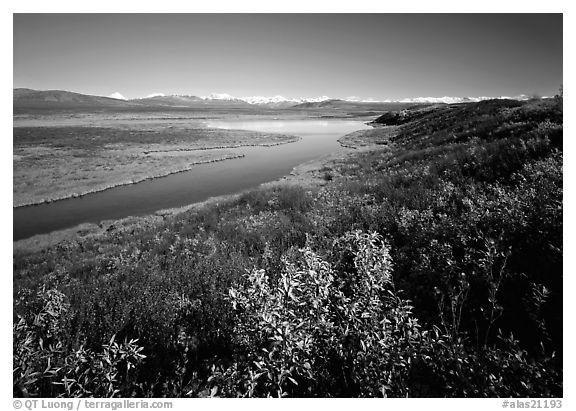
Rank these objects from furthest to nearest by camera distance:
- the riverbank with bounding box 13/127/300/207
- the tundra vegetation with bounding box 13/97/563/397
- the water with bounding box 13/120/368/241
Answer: the riverbank with bounding box 13/127/300/207 < the water with bounding box 13/120/368/241 < the tundra vegetation with bounding box 13/97/563/397

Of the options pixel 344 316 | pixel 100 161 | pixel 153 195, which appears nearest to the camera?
pixel 344 316

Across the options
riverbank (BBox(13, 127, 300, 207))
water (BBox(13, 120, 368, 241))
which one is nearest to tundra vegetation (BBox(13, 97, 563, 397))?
water (BBox(13, 120, 368, 241))

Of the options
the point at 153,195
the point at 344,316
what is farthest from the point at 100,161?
the point at 344,316

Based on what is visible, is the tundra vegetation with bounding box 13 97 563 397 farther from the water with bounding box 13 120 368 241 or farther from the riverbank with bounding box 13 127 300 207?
the riverbank with bounding box 13 127 300 207

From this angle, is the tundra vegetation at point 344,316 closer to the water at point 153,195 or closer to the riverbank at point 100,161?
the water at point 153,195

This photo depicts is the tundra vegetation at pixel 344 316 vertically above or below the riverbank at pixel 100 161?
below

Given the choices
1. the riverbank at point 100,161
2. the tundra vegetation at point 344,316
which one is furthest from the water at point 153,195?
the tundra vegetation at point 344,316

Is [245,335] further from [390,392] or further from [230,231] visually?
[230,231]

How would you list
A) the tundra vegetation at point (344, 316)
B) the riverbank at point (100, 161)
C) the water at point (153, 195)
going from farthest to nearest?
the riverbank at point (100, 161) → the water at point (153, 195) → the tundra vegetation at point (344, 316)

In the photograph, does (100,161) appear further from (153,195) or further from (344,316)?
(344,316)
